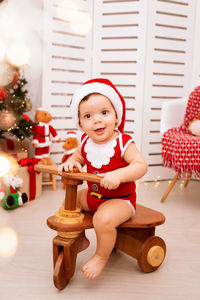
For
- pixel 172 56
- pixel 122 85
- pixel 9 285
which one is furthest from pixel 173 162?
pixel 9 285

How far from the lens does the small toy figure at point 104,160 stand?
3.61 ft

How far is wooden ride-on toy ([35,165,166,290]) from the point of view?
108 cm

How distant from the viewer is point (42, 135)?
2279mm

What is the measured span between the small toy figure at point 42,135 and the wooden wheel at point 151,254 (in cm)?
121

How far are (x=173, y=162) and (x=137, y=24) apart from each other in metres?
1.18

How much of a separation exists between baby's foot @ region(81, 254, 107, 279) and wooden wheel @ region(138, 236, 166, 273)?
17cm

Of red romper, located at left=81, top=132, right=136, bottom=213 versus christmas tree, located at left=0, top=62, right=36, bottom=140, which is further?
christmas tree, located at left=0, top=62, right=36, bottom=140

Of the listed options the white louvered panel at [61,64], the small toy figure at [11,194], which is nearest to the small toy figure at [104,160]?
the small toy figure at [11,194]

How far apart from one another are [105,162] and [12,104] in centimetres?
111

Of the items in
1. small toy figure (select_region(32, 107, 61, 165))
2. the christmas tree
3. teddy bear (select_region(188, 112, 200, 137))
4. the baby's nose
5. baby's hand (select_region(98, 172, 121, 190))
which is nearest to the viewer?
baby's hand (select_region(98, 172, 121, 190))

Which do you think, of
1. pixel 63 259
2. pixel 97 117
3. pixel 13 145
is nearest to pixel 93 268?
pixel 63 259

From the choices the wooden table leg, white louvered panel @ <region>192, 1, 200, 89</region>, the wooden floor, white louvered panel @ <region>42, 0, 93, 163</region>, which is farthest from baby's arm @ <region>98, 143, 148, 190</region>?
white louvered panel @ <region>192, 1, 200, 89</region>

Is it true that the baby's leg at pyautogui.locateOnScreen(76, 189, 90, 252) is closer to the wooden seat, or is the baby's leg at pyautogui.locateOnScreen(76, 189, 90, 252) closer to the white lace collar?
the wooden seat

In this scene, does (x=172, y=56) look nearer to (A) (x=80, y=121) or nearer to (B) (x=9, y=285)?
(A) (x=80, y=121)
